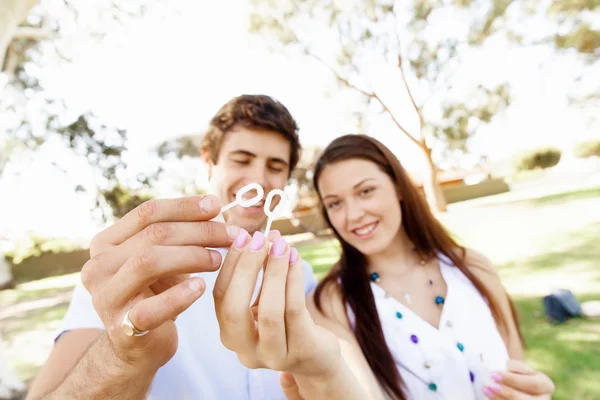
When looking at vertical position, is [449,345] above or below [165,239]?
below

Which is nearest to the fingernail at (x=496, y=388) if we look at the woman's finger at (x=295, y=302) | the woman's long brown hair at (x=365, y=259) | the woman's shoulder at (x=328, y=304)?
the woman's long brown hair at (x=365, y=259)

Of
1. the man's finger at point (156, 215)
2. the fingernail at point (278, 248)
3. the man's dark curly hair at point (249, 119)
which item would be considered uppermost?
the man's dark curly hair at point (249, 119)

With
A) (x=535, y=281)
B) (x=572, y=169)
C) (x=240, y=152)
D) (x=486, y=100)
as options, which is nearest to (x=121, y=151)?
(x=240, y=152)

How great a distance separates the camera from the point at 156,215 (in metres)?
1.13

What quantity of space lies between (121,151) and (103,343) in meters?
11.4

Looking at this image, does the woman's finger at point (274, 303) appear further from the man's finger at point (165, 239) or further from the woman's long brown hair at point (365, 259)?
the woman's long brown hair at point (365, 259)

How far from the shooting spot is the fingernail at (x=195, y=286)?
3.60 feet

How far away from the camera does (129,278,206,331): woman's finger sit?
1.06 metres

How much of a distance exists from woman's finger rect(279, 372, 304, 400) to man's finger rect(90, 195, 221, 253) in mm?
858

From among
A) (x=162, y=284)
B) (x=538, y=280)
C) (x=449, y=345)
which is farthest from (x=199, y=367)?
(x=538, y=280)

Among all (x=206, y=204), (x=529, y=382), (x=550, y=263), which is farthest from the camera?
(x=550, y=263)

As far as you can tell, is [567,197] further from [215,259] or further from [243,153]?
[215,259]

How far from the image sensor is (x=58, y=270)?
66.2 feet

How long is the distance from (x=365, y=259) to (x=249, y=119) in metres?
1.30
